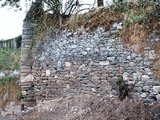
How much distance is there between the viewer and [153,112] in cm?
539

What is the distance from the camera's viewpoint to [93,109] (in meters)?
6.12

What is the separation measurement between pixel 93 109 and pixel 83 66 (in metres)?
1.31

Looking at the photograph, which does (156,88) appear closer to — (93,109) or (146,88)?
(146,88)

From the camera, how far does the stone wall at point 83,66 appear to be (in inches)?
233

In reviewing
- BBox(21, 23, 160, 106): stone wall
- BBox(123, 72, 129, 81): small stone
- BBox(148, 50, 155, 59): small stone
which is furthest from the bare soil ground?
BBox(148, 50, 155, 59): small stone

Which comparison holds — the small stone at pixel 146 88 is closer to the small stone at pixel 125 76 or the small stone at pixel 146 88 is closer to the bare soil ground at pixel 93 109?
the bare soil ground at pixel 93 109

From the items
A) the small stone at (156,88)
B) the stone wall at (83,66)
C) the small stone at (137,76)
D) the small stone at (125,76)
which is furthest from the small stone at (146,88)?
the small stone at (125,76)

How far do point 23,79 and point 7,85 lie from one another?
216 cm

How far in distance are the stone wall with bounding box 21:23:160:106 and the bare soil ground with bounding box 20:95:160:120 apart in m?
0.21

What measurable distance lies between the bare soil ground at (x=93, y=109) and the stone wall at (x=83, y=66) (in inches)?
8.1

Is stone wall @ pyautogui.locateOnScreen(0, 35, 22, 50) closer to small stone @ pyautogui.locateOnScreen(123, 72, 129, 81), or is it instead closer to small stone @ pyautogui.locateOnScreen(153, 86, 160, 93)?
small stone @ pyautogui.locateOnScreen(123, 72, 129, 81)

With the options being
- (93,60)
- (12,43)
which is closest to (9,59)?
(12,43)

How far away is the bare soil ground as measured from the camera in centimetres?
545

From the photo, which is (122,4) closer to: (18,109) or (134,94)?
(134,94)
